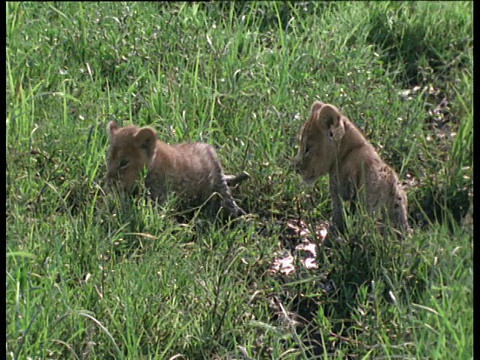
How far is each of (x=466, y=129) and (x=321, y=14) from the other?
7.74ft

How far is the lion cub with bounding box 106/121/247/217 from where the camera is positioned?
6805 mm

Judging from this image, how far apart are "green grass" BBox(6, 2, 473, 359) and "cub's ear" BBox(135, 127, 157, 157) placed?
1.09 feet

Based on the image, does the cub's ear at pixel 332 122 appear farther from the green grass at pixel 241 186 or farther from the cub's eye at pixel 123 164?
the cub's eye at pixel 123 164

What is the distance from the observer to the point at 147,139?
6.83 metres

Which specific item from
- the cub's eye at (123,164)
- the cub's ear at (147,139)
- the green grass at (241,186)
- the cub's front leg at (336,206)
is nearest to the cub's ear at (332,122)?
the cub's front leg at (336,206)

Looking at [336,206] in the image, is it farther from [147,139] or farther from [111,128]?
[111,128]

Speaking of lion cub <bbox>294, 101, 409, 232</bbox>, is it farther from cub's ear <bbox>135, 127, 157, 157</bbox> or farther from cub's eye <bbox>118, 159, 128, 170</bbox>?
cub's eye <bbox>118, 159, 128, 170</bbox>

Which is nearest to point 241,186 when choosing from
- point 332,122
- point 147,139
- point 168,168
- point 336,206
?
point 168,168

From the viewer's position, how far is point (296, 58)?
27.2 ft

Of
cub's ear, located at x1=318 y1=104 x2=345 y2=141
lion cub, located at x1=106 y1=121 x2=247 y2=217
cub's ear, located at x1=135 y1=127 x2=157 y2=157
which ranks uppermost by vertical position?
cub's ear, located at x1=318 y1=104 x2=345 y2=141

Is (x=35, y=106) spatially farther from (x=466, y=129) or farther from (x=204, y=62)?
(x=466, y=129)

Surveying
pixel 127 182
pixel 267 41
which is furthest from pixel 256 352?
pixel 267 41

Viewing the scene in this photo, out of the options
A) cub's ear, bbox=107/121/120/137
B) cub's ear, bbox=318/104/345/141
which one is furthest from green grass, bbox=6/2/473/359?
cub's ear, bbox=318/104/345/141

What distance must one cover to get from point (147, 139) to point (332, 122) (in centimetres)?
126
